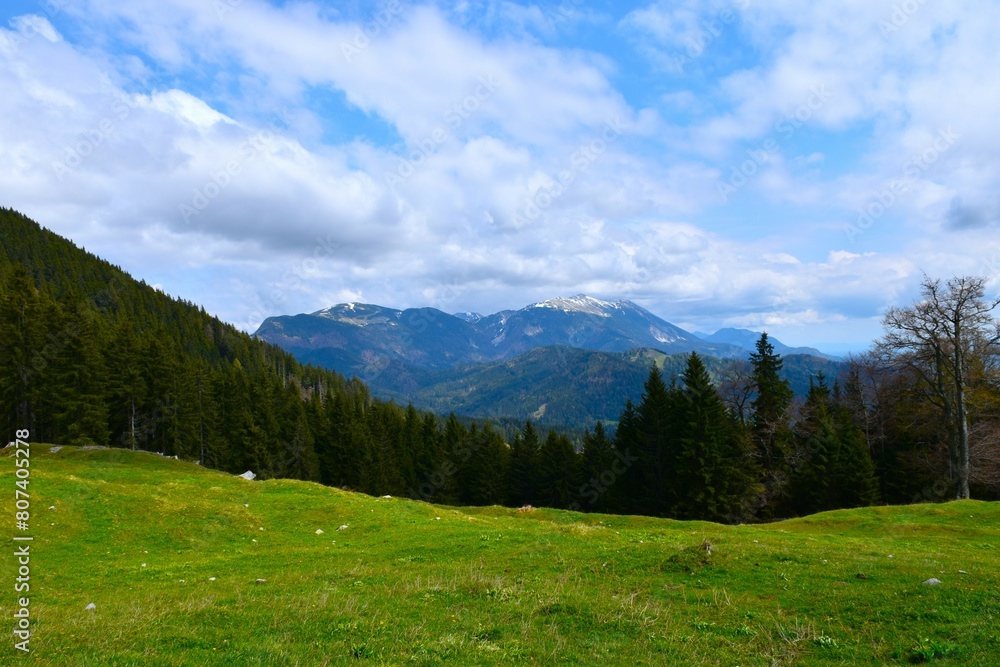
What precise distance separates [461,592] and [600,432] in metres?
69.9

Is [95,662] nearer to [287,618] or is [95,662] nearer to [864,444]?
[287,618]

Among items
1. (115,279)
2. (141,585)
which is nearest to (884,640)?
(141,585)

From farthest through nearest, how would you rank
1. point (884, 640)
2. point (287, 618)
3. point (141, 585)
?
point (141, 585)
point (287, 618)
point (884, 640)

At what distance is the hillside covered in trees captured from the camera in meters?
54.4

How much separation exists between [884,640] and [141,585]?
77.2 feet

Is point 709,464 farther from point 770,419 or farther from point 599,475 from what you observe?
point 599,475

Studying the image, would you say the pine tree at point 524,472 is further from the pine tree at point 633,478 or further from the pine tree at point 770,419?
the pine tree at point 770,419

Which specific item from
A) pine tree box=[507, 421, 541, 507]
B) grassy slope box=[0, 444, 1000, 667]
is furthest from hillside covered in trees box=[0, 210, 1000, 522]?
grassy slope box=[0, 444, 1000, 667]

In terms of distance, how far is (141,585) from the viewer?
18.2 meters

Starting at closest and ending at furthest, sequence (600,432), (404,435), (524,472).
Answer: (600,432) → (524,472) → (404,435)

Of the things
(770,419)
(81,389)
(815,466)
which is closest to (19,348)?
(81,389)

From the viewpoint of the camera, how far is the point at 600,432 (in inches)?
3246

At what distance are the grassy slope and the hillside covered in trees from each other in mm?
24214

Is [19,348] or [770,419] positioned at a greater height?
[19,348]
